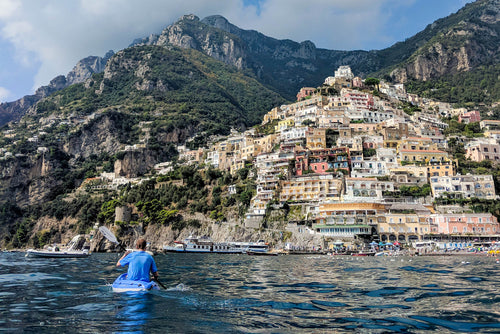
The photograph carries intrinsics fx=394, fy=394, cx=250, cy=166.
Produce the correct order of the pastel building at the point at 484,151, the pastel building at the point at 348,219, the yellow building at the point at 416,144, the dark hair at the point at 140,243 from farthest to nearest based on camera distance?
the yellow building at the point at 416,144
the pastel building at the point at 484,151
the pastel building at the point at 348,219
the dark hair at the point at 140,243

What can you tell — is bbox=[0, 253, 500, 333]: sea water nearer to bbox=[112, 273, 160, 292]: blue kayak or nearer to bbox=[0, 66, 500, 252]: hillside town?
bbox=[112, 273, 160, 292]: blue kayak

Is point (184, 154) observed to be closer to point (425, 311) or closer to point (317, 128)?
point (317, 128)

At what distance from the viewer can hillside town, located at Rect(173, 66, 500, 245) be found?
6219 cm

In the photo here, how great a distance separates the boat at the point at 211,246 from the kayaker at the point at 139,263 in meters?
49.1

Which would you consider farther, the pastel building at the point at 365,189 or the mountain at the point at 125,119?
the mountain at the point at 125,119

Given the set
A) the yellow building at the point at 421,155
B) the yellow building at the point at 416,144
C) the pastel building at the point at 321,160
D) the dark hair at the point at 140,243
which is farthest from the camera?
the yellow building at the point at 416,144

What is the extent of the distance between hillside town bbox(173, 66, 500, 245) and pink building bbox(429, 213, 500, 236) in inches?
5.5

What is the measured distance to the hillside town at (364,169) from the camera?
62.2 metres

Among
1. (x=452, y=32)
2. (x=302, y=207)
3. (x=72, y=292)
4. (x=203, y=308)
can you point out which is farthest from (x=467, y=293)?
(x=452, y=32)

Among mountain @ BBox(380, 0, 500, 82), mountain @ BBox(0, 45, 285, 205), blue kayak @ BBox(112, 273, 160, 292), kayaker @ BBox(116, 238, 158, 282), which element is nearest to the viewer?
kayaker @ BBox(116, 238, 158, 282)

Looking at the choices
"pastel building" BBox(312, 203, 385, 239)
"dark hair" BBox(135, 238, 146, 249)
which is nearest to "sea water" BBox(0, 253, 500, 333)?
"dark hair" BBox(135, 238, 146, 249)

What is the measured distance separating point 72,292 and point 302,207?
55.4m

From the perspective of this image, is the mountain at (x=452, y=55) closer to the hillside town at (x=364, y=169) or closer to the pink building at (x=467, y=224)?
the hillside town at (x=364, y=169)

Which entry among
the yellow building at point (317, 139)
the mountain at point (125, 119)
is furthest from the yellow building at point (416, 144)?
the mountain at point (125, 119)
